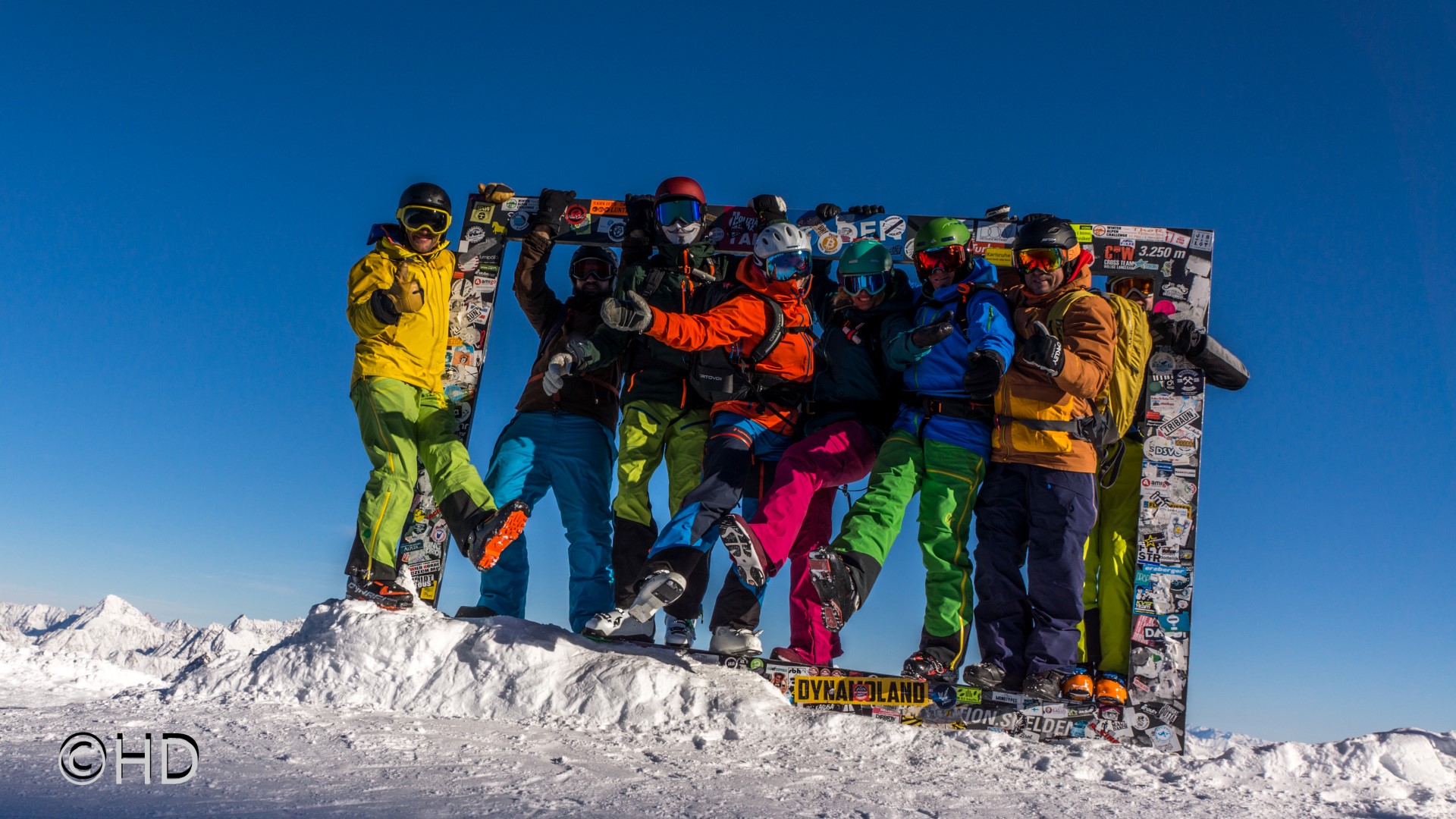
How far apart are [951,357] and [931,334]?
0.24 m

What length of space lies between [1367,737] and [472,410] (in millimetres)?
5581

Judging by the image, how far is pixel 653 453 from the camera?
19.1 feet

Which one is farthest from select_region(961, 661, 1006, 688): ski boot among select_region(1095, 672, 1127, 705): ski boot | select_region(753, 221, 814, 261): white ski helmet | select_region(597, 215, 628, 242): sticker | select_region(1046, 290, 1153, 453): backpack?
select_region(597, 215, 628, 242): sticker

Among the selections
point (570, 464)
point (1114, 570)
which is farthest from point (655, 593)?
point (1114, 570)

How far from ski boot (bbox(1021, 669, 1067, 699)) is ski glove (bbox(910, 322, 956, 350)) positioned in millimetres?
1807

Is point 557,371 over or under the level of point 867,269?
under

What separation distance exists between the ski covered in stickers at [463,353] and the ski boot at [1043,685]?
3.63 m

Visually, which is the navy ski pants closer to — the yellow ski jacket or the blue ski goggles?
the blue ski goggles

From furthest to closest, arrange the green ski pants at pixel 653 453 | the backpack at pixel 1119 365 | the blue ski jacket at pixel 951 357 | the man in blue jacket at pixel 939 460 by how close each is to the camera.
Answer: the green ski pants at pixel 653 453 → the backpack at pixel 1119 365 → the blue ski jacket at pixel 951 357 → the man in blue jacket at pixel 939 460

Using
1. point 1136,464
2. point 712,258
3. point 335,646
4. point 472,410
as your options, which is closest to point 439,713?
point 335,646

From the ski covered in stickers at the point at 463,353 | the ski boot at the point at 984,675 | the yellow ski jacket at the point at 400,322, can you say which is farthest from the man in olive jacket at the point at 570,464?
the ski boot at the point at 984,675

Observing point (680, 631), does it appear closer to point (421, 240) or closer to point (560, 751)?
point (560, 751)

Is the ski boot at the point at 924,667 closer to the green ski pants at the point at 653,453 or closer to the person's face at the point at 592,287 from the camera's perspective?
the green ski pants at the point at 653,453

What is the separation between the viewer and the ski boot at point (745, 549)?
4656 millimetres
